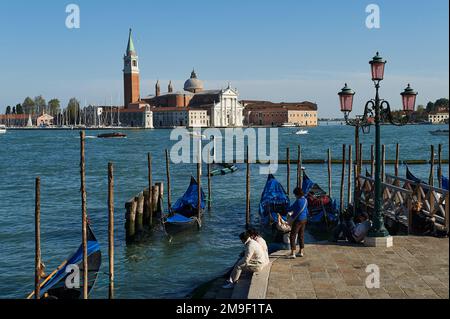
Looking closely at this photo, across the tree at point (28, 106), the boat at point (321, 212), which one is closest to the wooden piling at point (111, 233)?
the boat at point (321, 212)

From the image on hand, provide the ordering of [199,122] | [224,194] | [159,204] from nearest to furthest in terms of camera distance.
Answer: [159,204], [224,194], [199,122]

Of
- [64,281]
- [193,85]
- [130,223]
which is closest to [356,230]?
[64,281]

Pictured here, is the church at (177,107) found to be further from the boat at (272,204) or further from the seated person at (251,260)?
A: the seated person at (251,260)

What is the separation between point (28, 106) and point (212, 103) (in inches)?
1460

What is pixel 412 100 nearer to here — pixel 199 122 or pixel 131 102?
pixel 199 122

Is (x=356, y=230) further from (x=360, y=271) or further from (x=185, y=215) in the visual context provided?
(x=185, y=215)

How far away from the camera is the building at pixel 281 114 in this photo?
98.8m

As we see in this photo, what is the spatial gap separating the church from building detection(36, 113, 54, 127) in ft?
51.7

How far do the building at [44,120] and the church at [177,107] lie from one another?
1576cm

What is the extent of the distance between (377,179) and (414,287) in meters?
1.89

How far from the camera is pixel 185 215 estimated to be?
11.5m

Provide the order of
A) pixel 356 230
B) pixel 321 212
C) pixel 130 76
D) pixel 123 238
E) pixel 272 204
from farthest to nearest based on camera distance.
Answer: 1. pixel 130 76
2. pixel 272 204
3. pixel 321 212
4. pixel 123 238
5. pixel 356 230
